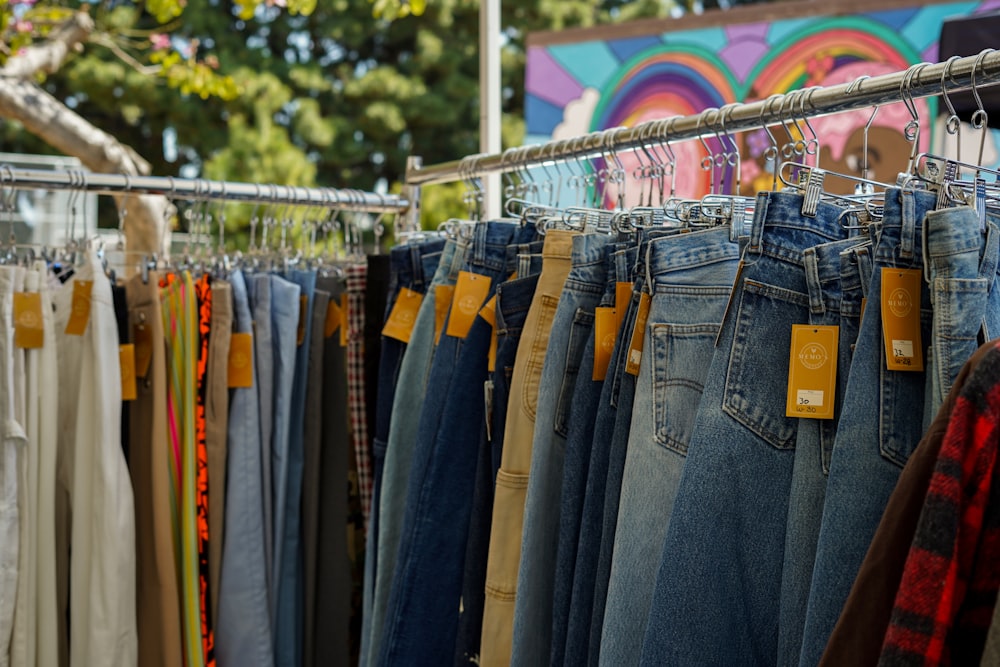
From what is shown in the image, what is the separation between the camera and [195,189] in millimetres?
2070

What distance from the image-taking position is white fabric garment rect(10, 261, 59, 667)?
183 centimetres

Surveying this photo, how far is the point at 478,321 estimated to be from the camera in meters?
1.56

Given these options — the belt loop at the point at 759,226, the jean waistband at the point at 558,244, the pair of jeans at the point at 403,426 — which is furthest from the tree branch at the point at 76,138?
the belt loop at the point at 759,226

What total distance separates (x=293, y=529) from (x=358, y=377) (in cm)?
37

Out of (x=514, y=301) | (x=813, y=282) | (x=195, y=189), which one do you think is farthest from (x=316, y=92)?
(x=813, y=282)

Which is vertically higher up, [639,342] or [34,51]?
[34,51]

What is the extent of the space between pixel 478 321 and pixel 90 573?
969 millimetres

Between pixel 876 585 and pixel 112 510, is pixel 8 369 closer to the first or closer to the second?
pixel 112 510

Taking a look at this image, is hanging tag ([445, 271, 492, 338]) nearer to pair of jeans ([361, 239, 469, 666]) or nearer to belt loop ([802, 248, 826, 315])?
pair of jeans ([361, 239, 469, 666])

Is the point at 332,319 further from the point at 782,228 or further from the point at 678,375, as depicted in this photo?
the point at 782,228

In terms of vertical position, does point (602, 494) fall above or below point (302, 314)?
below

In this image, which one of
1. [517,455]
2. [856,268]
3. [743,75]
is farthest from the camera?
[743,75]

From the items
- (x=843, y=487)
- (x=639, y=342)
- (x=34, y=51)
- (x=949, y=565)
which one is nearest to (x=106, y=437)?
(x=639, y=342)

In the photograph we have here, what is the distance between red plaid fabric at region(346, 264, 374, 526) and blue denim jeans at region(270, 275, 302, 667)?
0.13 metres
